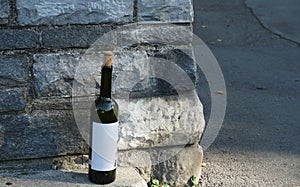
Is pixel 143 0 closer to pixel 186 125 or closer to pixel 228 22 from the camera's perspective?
pixel 186 125

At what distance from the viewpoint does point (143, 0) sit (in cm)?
331

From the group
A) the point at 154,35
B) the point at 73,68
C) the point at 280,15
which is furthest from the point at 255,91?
the point at 280,15

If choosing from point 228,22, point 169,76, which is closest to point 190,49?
point 169,76

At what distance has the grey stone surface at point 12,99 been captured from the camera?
322cm

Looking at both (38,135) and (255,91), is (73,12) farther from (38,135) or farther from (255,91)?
(255,91)

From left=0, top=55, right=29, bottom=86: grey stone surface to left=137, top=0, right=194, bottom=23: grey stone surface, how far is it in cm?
64

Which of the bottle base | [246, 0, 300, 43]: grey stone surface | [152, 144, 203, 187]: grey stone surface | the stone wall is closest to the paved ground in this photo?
[246, 0, 300, 43]: grey stone surface

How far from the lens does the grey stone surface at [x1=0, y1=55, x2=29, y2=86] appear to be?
3.19 meters

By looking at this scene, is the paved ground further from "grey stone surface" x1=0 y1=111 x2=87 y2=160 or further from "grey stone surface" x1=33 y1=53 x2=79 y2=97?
"grey stone surface" x1=33 y1=53 x2=79 y2=97

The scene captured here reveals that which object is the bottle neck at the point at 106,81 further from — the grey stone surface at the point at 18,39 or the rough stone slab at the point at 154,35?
the grey stone surface at the point at 18,39

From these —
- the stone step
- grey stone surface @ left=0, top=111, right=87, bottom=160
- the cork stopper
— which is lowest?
the stone step

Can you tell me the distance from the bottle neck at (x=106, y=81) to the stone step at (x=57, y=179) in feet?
1.47

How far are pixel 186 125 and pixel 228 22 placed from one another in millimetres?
5210

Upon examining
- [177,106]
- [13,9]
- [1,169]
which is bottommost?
[1,169]
